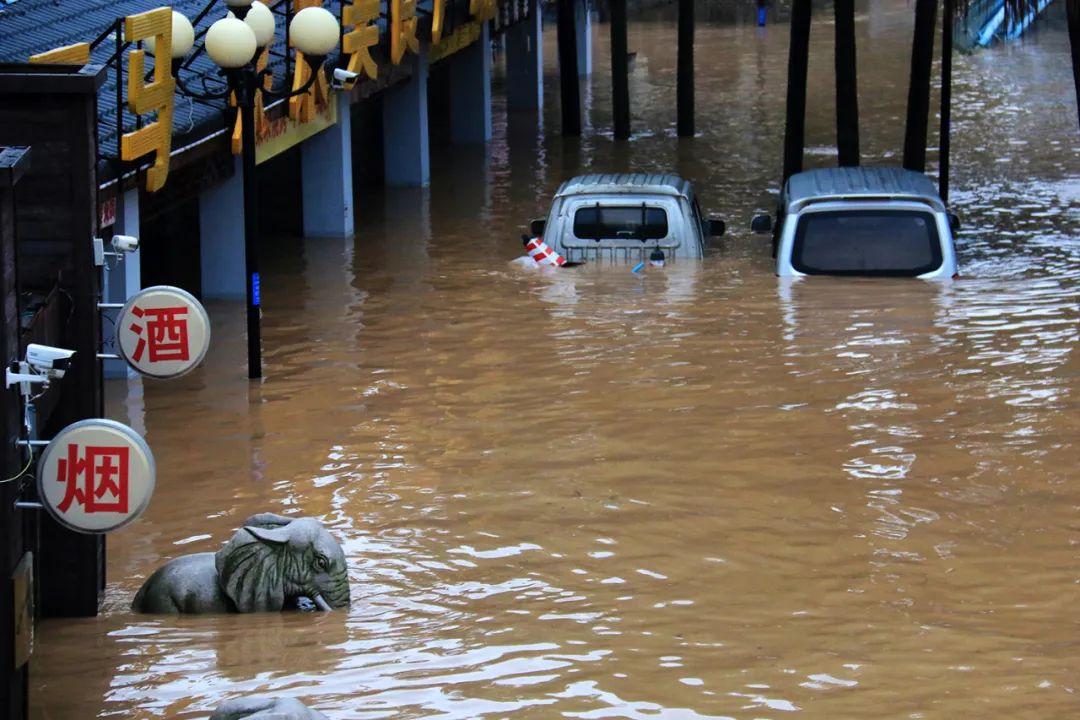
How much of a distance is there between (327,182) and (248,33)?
8.89 meters

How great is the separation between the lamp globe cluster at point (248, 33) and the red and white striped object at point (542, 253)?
3.84 meters

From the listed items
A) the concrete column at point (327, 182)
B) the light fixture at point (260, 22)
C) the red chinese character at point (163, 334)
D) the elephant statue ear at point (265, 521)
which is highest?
the light fixture at point (260, 22)

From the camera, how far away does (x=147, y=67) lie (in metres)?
15.6

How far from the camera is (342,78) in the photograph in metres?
16.8

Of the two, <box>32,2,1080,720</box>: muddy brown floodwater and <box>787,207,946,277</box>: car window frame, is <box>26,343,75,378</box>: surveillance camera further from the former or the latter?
<box>787,207,946,277</box>: car window frame

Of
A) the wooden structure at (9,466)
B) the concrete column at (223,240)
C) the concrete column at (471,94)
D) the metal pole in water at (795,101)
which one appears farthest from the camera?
the concrete column at (471,94)

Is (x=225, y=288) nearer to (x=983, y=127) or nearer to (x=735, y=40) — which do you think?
(x=983, y=127)

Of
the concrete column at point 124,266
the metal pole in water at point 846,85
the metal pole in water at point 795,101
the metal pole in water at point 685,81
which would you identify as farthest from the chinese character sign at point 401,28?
the metal pole in water at point 685,81

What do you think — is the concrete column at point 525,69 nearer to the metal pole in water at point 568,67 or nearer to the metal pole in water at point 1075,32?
the metal pole in water at point 568,67

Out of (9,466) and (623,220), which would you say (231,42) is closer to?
(623,220)

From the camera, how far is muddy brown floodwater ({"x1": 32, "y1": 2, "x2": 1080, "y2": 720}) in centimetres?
773

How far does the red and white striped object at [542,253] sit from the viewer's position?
17.5 meters

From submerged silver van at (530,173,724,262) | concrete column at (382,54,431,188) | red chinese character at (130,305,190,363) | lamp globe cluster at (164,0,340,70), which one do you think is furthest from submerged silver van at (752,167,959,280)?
concrete column at (382,54,431,188)

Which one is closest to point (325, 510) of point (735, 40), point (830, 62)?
point (830, 62)
